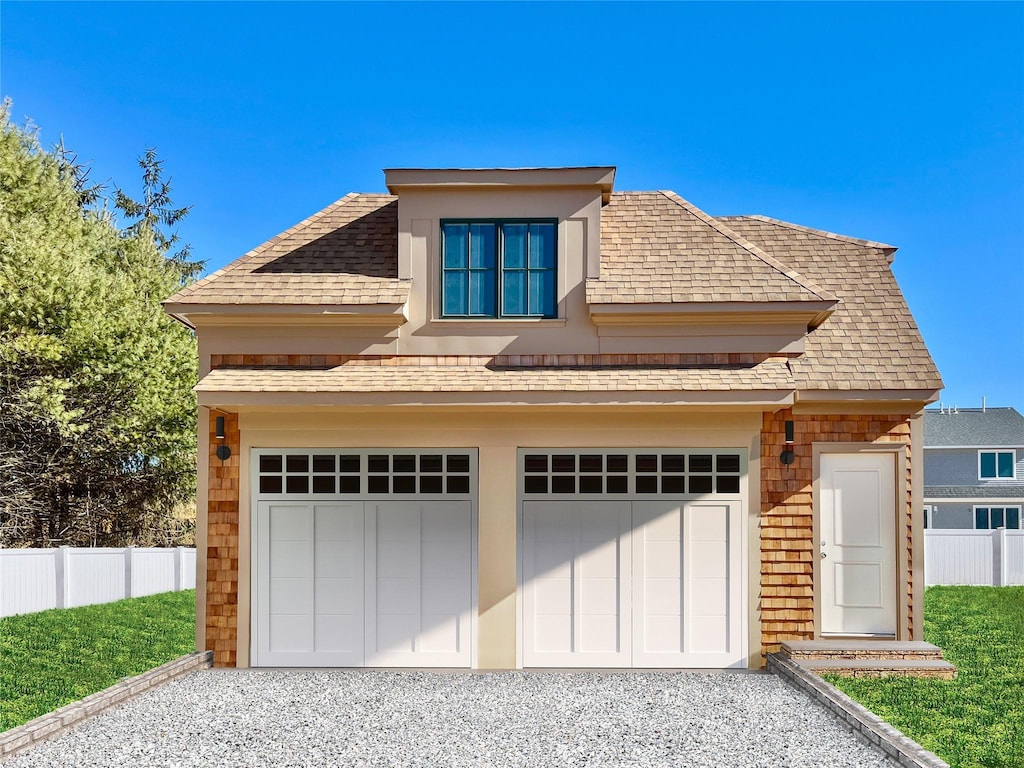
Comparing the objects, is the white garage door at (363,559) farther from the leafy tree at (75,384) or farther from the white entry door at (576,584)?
the leafy tree at (75,384)

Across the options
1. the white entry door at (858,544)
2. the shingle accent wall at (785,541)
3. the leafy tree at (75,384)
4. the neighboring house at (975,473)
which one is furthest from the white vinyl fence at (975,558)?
the leafy tree at (75,384)

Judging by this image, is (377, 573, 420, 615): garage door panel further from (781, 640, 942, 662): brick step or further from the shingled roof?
(781, 640, 942, 662): brick step

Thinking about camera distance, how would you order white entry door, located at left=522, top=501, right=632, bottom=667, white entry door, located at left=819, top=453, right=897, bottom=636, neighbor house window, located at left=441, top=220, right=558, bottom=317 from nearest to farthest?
white entry door, located at left=522, top=501, right=632, bottom=667
neighbor house window, located at left=441, top=220, right=558, bottom=317
white entry door, located at left=819, top=453, right=897, bottom=636

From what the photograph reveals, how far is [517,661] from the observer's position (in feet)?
35.4

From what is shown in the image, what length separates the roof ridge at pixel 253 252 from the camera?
11.1 metres

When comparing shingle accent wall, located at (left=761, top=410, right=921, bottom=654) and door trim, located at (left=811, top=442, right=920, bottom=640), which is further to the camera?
door trim, located at (left=811, top=442, right=920, bottom=640)

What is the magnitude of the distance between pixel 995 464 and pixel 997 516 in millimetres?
1866

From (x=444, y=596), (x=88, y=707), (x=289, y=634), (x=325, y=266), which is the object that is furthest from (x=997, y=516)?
(x=88, y=707)

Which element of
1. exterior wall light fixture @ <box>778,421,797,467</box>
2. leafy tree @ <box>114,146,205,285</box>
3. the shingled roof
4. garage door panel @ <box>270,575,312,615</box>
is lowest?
garage door panel @ <box>270,575,312,615</box>

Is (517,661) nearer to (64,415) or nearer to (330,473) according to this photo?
(330,473)

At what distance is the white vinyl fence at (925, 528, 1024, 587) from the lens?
21875mm

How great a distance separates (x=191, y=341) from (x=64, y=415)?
4.23 meters

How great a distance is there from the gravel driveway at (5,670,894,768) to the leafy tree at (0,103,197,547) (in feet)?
50.1

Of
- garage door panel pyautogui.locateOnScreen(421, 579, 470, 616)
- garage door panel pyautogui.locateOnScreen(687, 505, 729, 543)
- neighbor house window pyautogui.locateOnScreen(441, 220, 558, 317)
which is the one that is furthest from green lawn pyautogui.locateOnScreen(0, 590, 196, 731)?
garage door panel pyautogui.locateOnScreen(687, 505, 729, 543)
